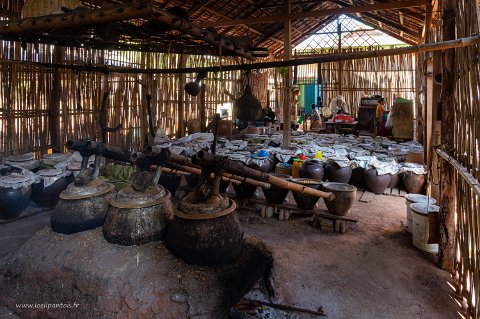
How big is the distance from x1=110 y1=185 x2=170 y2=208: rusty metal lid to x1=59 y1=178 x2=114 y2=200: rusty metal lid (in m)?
0.36

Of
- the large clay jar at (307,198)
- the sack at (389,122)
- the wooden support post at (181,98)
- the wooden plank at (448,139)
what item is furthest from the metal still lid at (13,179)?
the sack at (389,122)

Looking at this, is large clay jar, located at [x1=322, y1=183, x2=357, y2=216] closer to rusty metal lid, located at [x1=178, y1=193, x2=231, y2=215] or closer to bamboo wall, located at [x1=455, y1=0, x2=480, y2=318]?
bamboo wall, located at [x1=455, y1=0, x2=480, y2=318]

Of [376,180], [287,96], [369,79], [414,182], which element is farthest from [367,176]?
[369,79]

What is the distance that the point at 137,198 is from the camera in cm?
244

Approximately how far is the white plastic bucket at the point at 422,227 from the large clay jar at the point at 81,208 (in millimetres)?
3748

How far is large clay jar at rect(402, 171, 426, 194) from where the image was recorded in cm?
645

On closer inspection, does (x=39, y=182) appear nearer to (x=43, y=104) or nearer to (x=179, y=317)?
(x=43, y=104)

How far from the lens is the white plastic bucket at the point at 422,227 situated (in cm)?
417

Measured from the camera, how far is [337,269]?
12.3 feet

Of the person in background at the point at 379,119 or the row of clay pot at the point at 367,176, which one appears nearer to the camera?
the row of clay pot at the point at 367,176

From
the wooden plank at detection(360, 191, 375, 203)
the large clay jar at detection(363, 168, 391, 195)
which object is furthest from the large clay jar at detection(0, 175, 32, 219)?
the large clay jar at detection(363, 168, 391, 195)

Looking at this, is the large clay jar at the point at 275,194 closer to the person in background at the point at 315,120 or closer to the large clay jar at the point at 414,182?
the large clay jar at the point at 414,182

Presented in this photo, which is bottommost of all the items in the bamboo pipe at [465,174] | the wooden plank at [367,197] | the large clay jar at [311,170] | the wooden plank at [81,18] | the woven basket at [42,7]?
the wooden plank at [367,197]

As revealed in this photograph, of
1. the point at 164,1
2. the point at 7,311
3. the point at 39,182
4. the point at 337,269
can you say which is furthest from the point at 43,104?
the point at 337,269
